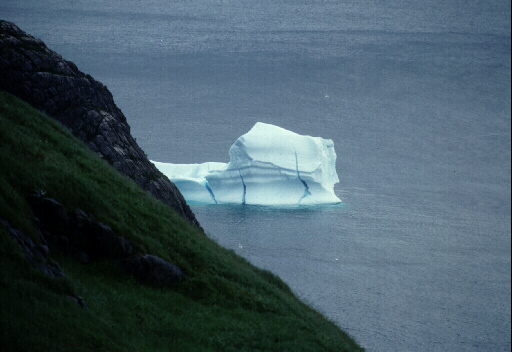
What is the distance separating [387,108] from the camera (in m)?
57.7

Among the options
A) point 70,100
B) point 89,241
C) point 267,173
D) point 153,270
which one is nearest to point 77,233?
point 89,241

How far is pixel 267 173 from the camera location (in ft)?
132

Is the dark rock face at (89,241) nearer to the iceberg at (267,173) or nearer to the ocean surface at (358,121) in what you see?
the ocean surface at (358,121)

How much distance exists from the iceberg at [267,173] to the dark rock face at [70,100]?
15.2 metres

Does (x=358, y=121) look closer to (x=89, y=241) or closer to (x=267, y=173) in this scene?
(x=267, y=173)

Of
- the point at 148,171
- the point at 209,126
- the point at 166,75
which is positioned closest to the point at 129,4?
the point at 166,75

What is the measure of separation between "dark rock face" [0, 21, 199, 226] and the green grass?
137 inches

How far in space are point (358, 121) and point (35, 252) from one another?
4553 centimetres

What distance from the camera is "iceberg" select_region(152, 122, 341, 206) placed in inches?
1565

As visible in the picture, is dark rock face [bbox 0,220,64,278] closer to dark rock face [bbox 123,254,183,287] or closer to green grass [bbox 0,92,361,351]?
green grass [bbox 0,92,361,351]

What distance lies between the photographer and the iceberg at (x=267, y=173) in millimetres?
39750

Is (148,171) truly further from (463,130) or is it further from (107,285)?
(463,130)

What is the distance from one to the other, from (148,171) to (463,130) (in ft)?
105

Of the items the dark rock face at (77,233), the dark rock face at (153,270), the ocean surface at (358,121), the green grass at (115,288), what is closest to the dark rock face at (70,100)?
the green grass at (115,288)
